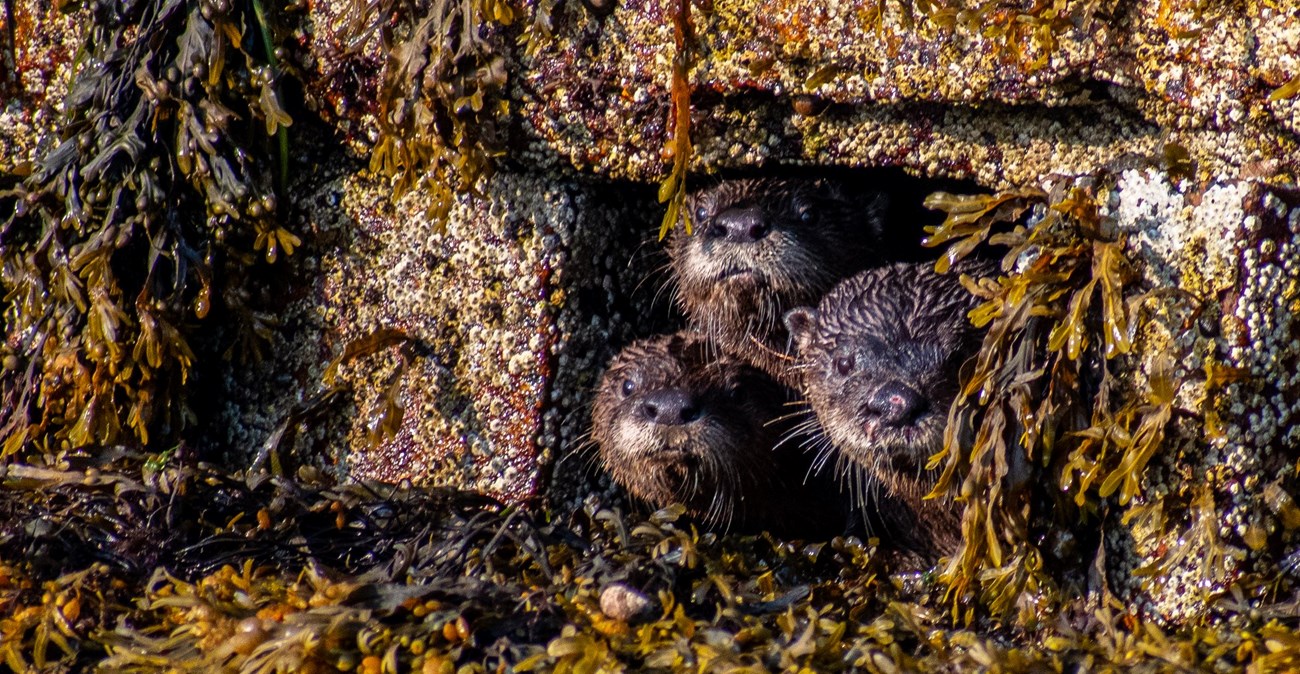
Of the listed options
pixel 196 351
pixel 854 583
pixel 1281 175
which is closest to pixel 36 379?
pixel 196 351

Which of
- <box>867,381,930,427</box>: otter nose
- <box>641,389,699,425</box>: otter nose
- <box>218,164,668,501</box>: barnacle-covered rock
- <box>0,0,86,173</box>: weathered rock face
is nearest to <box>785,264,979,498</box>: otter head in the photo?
<box>867,381,930,427</box>: otter nose

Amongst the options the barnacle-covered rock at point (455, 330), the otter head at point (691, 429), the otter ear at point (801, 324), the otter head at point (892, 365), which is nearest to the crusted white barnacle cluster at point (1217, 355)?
the otter head at point (892, 365)

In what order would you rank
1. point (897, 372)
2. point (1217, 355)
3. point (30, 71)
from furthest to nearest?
1. point (30, 71)
2. point (897, 372)
3. point (1217, 355)

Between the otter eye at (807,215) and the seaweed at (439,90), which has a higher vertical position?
the seaweed at (439,90)

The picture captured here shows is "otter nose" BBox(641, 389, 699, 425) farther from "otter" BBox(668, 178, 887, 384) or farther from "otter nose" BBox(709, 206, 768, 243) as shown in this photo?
"otter nose" BBox(709, 206, 768, 243)

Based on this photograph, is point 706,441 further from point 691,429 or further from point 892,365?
point 892,365

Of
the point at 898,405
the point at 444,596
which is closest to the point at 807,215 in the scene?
the point at 898,405

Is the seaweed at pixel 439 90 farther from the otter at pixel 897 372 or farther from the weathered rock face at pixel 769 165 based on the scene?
the otter at pixel 897 372
